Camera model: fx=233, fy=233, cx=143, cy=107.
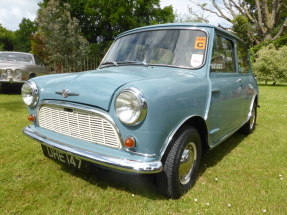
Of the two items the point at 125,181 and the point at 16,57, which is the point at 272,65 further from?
the point at 125,181

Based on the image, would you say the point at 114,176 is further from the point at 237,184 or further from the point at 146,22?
the point at 146,22

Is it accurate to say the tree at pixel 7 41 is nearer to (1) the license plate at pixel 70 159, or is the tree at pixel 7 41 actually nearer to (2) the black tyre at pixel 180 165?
(1) the license plate at pixel 70 159

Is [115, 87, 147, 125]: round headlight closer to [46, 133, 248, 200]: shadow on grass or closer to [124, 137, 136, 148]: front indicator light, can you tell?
[124, 137, 136, 148]: front indicator light

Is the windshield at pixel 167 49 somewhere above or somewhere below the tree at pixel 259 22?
below

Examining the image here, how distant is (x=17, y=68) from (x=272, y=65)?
16.1 metres

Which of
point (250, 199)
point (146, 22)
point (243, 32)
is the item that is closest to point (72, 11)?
point (146, 22)

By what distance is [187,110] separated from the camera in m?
2.03

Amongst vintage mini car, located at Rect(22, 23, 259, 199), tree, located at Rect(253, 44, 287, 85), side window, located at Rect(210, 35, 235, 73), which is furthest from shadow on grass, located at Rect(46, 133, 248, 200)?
tree, located at Rect(253, 44, 287, 85)

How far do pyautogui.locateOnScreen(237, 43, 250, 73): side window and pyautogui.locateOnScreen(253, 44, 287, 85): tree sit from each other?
572 inches

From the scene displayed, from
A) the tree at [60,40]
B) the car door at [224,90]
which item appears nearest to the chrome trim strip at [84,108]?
the car door at [224,90]

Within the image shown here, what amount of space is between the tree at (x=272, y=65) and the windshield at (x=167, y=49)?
16440 mm

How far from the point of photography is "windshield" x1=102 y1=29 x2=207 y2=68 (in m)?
2.55

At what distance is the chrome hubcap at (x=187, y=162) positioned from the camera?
214 cm

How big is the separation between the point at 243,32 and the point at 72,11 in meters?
19.1
